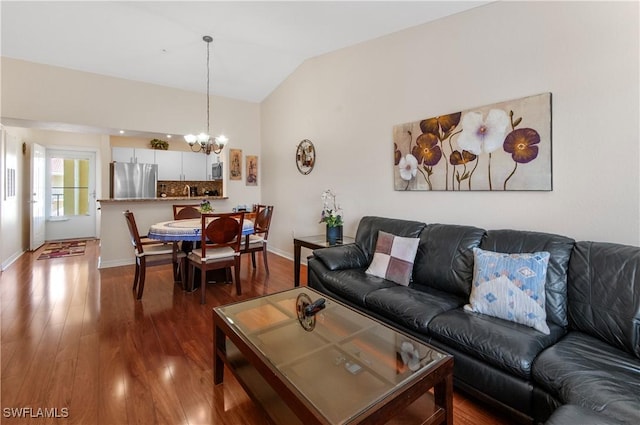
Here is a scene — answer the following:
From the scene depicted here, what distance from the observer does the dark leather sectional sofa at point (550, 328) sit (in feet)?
3.93

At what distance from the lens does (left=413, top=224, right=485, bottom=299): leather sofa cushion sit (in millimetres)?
2174

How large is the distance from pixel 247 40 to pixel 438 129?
2654 mm

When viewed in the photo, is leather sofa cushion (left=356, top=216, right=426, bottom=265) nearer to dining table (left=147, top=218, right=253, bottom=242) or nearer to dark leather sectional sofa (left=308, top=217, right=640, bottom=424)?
dark leather sectional sofa (left=308, top=217, right=640, bottom=424)

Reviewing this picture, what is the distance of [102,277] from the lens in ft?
12.8

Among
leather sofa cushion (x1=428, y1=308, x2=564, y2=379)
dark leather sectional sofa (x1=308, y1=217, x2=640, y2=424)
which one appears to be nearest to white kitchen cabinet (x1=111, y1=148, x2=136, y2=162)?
dark leather sectional sofa (x1=308, y1=217, x2=640, y2=424)

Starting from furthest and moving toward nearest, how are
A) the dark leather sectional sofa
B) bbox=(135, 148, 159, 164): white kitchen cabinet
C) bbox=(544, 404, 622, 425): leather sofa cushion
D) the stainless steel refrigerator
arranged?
bbox=(135, 148, 159, 164): white kitchen cabinet < the stainless steel refrigerator < the dark leather sectional sofa < bbox=(544, 404, 622, 425): leather sofa cushion

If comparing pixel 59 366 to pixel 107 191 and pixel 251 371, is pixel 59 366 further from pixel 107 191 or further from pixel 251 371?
pixel 107 191

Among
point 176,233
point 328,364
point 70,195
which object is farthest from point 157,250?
point 70,195

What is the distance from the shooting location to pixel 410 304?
6.44 ft

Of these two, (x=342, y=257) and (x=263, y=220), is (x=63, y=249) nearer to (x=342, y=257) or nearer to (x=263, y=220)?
(x=263, y=220)

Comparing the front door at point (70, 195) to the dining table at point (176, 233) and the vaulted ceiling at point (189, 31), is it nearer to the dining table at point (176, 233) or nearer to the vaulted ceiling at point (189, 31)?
the vaulted ceiling at point (189, 31)

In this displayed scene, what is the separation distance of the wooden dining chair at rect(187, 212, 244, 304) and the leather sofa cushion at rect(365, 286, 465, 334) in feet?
→ 5.62

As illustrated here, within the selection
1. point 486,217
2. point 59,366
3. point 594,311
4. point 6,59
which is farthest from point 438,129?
point 6,59

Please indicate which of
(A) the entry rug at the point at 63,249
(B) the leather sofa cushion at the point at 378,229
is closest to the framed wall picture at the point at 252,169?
(B) the leather sofa cushion at the point at 378,229
